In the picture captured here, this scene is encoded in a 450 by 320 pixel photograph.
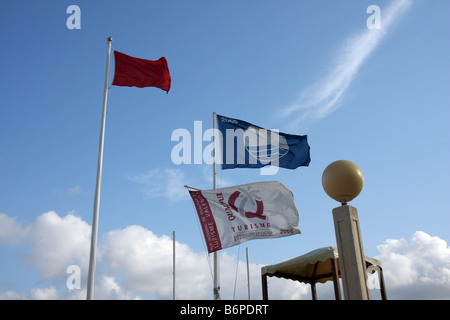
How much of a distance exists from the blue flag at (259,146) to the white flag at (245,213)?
2.40 m

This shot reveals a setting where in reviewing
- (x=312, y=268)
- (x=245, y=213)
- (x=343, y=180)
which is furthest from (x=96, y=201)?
(x=312, y=268)

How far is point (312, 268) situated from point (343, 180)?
10.4 metres

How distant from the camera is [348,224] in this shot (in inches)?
275

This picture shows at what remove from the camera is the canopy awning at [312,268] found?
13078 mm

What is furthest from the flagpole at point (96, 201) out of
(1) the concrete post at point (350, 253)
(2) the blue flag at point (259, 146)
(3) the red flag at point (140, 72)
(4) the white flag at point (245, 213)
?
(1) the concrete post at point (350, 253)

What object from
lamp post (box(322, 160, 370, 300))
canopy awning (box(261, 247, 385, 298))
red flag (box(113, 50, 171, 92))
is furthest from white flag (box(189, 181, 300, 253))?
lamp post (box(322, 160, 370, 300))

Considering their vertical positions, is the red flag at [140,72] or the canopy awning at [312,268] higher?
the red flag at [140,72]

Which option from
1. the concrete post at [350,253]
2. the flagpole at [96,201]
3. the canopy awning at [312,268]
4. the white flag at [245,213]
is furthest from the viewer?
the canopy awning at [312,268]

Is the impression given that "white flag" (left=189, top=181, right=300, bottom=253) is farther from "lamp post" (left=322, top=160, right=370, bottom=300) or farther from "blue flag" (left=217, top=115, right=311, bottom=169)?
"lamp post" (left=322, top=160, right=370, bottom=300)

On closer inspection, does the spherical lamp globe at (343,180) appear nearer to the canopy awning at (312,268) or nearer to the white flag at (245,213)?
the white flag at (245,213)
